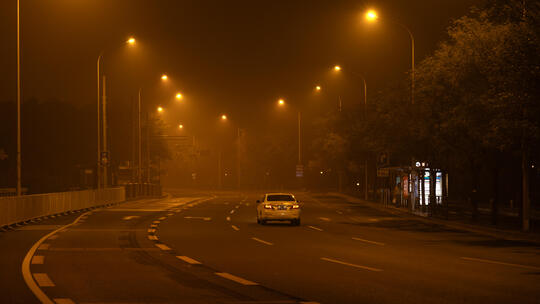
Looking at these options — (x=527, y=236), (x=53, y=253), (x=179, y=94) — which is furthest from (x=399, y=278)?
(x=179, y=94)

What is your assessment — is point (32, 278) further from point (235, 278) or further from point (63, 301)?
point (235, 278)

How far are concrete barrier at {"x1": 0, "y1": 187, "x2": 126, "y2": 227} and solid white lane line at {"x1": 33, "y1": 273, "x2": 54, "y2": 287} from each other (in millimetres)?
14252

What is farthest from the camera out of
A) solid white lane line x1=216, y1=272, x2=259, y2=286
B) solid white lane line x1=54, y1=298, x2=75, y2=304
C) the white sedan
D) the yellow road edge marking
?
the white sedan

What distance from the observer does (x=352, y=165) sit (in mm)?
74875

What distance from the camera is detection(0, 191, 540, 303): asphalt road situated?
11828 mm

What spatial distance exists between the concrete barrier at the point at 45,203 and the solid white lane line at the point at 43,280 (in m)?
14.3

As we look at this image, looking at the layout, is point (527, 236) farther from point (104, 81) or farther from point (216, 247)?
point (104, 81)

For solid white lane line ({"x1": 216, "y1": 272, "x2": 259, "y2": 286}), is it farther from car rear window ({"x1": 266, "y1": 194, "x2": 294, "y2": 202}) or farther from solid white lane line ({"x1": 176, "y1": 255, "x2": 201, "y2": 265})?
car rear window ({"x1": 266, "y1": 194, "x2": 294, "y2": 202})

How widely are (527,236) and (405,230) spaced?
5036 millimetres

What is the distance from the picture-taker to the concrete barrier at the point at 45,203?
28.6 meters

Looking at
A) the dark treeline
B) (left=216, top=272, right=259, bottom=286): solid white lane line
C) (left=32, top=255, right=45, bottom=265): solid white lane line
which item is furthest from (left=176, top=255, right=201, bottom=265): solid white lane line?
the dark treeline

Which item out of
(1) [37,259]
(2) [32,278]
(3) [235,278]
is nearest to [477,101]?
(3) [235,278]

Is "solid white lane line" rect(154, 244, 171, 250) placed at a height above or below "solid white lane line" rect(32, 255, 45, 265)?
below

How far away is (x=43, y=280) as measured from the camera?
13.4 metres
